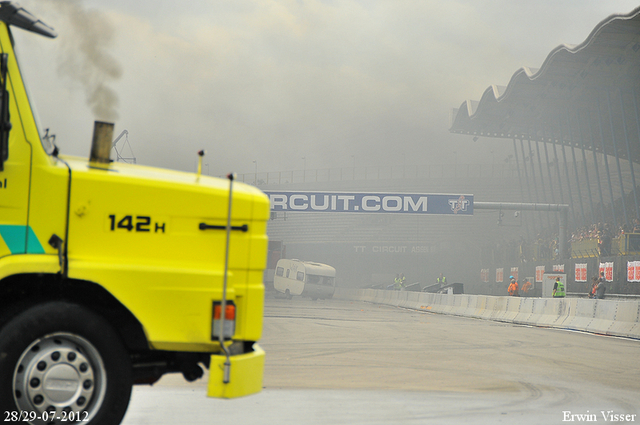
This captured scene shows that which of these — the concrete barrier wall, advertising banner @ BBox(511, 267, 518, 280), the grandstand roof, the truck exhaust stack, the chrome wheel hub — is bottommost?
the concrete barrier wall

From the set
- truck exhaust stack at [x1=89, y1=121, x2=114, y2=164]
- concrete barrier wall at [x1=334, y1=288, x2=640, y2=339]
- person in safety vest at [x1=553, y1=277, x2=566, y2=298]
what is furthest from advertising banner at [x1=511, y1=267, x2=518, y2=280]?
truck exhaust stack at [x1=89, y1=121, x2=114, y2=164]

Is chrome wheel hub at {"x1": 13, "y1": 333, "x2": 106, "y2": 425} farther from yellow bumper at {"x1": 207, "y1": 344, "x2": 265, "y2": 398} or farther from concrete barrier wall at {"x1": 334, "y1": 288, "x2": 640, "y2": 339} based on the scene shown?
concrete barrier wall at {"x1": 334, "y1": 288, "x2": 640, "y2": 339}

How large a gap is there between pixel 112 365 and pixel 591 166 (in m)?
70.9

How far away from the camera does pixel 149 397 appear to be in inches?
297

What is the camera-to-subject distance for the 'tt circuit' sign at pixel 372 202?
2026 inches

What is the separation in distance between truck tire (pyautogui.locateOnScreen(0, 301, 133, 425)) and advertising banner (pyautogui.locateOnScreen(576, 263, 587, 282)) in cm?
3294

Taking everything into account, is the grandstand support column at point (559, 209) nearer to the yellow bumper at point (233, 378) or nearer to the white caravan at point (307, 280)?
the white caravan at point (307, 280)

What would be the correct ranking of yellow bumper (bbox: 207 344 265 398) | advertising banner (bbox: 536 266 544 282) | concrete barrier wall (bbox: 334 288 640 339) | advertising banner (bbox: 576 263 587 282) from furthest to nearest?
advertising banner (bbox: 536 266 544 282), advertising banner (bbox: 576 263 587 282), concrete barrier wall (bbox: 334 288 640 339), yellow bumper (bbox: 207 344 265 398)

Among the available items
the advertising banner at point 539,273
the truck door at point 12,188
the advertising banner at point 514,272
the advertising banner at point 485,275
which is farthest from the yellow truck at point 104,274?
the advertising banner at point 485,275

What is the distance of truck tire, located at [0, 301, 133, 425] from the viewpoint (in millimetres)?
4695

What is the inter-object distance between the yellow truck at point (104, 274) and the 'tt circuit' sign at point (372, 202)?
4631cm

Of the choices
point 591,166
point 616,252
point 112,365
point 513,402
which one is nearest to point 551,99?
point 591,166

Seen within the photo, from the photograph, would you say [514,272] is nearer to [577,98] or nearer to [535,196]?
[577,98]

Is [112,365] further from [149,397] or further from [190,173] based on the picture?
[149,397]
